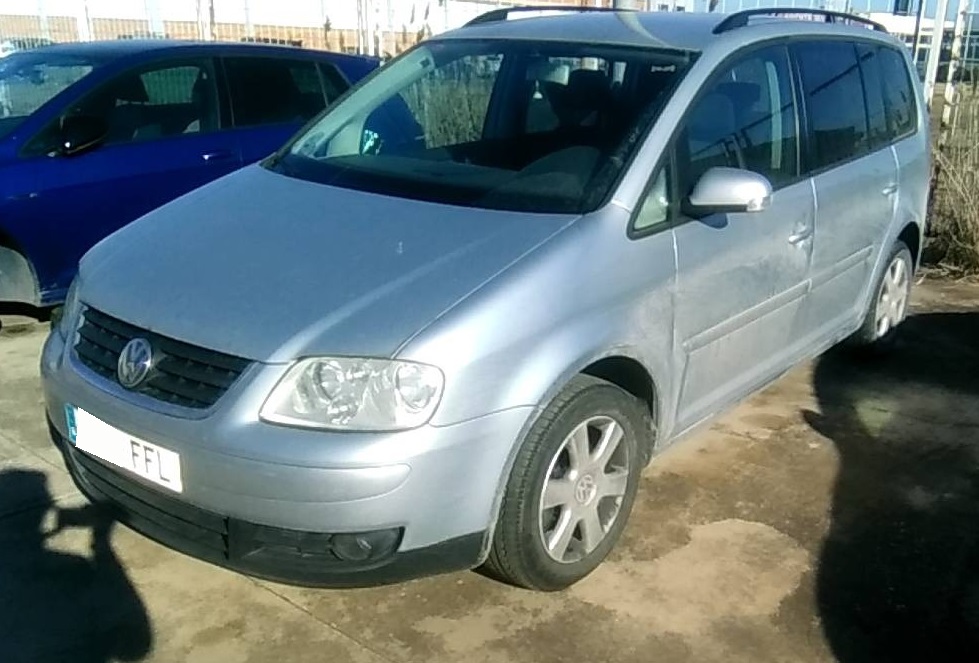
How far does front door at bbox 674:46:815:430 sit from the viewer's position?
3459 mm

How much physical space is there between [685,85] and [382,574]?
1.94m

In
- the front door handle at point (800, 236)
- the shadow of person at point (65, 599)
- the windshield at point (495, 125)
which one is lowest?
the shadow of person at point (65, 599)

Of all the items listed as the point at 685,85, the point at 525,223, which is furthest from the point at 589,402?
the point at 685,85

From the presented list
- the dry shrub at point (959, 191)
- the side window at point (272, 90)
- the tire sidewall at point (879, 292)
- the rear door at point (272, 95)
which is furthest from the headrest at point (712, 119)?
the dry shrub at point (959, 191)

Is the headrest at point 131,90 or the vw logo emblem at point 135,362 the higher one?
the headrest at point 131,90

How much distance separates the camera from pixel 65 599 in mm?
3146

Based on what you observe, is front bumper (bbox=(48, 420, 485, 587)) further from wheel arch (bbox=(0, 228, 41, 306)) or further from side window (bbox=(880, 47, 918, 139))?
side window (bbox=(880, 47, 918, 139))

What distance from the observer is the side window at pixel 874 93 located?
15.8 feet

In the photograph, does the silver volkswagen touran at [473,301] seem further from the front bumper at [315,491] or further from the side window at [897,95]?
the side window at [897,95]

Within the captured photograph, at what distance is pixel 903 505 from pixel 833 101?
→ 1766 millimetres

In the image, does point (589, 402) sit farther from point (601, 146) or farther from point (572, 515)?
point (601, 146)

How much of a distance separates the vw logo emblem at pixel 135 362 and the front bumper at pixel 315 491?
0.05 m

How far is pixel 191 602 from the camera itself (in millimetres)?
3150

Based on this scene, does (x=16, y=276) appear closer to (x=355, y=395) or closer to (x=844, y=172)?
(x=355, y=395)
